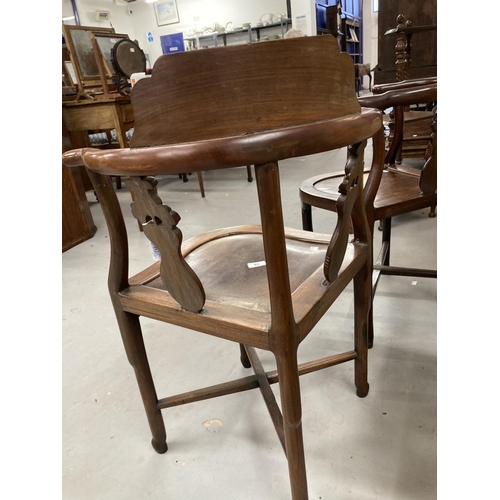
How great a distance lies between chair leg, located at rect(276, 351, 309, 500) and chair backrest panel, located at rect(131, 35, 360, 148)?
0.37 metres

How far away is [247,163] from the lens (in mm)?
473

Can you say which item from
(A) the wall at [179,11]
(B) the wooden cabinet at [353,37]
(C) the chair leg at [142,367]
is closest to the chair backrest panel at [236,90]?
(C) the chair leg at [142,367]

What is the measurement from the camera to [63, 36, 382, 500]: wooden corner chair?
1.55 feet

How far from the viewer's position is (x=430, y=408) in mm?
1024

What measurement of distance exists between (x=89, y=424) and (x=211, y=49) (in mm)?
1094

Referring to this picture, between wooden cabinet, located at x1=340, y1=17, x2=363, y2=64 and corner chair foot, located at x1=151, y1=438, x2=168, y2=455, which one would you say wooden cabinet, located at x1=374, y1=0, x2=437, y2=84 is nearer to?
corner chair foot, located at x1=151, y1=438, x2=168, y2=455

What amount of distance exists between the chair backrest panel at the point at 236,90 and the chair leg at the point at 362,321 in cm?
51

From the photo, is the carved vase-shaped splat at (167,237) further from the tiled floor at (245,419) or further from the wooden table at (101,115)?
the wooden table at (101,115)

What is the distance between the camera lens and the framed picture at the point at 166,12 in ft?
27.2

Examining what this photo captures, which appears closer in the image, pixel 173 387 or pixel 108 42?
pixel 173 387

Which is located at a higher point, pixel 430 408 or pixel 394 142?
pixel 394 142

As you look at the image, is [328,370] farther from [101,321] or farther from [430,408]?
[101,321]

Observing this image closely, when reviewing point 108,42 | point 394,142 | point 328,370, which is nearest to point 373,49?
point 108,42

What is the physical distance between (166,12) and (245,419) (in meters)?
9.62
